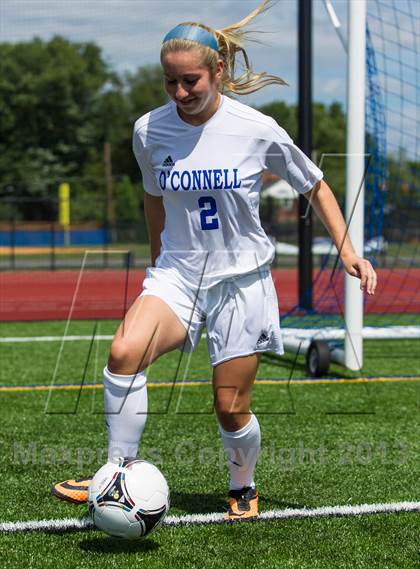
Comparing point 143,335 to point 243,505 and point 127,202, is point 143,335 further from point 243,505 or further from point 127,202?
point 127,202

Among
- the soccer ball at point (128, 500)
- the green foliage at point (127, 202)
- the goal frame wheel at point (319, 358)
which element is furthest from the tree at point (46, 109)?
the soccer ball at point (128, 500)

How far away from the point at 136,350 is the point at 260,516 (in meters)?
0.99

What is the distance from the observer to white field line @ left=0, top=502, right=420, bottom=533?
370 cm

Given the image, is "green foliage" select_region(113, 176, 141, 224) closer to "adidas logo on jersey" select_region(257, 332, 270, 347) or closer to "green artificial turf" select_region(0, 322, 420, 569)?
"green artificial turf" select_region(0, 322, 420, 569)

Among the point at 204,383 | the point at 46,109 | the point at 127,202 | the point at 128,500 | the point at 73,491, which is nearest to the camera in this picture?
the point at 128,500

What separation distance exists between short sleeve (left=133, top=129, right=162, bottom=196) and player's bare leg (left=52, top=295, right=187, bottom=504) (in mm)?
497

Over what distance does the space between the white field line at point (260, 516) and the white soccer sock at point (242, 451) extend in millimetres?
170

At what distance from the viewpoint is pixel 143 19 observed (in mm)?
15578

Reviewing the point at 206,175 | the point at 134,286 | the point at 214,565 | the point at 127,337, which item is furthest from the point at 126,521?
the point at 134,286

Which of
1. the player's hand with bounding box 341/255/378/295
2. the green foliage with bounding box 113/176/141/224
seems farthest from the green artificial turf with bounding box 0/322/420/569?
the green foliage with bounding box 113/176/141/224

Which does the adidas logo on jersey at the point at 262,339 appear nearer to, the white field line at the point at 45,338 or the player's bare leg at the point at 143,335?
the player's bare leg at the point at 143,335

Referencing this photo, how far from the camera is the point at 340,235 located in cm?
368

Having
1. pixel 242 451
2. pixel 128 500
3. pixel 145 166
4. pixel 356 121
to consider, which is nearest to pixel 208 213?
pixel 145 166

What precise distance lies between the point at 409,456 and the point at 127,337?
7.14ft
